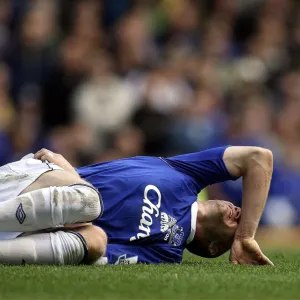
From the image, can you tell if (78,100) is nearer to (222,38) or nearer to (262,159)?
(222,38)

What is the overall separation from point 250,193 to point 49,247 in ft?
4.87

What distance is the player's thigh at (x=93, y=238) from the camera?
6.17 m

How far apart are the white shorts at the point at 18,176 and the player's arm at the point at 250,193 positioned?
1237 mm

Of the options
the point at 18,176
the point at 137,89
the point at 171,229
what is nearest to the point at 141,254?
the point at 171,229

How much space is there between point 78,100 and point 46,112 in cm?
45

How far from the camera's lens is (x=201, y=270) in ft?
20.6

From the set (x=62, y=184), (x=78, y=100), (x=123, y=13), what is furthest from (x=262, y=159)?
(x=123, y=13)

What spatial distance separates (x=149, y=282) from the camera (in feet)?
18.2

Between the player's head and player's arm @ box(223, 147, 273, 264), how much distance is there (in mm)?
132

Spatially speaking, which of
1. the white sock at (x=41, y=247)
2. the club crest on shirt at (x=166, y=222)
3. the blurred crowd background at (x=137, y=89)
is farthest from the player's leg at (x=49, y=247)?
the blurred crowd background at (x=137, y=89)

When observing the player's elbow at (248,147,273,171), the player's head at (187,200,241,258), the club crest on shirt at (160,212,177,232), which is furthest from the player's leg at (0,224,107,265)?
the player's elbow at (248,147,273,171)

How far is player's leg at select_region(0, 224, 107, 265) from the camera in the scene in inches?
240

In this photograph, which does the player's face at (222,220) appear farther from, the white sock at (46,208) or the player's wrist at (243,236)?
the white sock at (46,208)

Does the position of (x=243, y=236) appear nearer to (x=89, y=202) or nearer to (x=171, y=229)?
(x=171, y=229)
